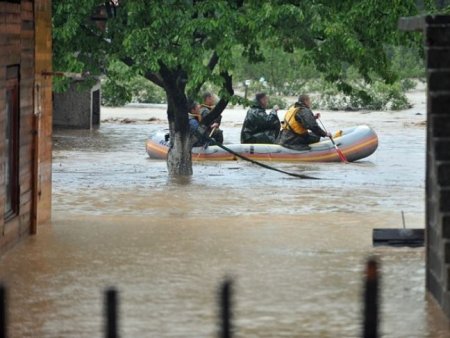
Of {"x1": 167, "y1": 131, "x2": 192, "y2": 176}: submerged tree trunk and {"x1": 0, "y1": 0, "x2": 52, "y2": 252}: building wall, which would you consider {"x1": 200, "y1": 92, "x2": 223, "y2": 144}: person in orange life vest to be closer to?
{"x1": 167, "y1": 131, "x2": 192, "y2": 176}: submerged tree trunk

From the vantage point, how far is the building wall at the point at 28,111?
614 inches

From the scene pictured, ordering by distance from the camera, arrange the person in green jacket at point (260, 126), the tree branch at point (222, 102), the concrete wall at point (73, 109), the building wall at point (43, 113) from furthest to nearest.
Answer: the concrete wall at point (73, 109) → the person in green jacket at point (260, 126) → the tree branch at point (222, 102) → the building wall at point (43, 113)

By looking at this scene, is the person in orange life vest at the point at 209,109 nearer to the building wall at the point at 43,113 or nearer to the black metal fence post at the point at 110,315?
the building wall at the point at 43,113

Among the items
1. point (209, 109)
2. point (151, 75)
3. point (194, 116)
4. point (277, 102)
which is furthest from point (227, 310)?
point (277, 102)

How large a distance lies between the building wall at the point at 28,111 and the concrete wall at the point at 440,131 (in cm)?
548

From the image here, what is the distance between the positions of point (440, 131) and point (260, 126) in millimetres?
21235

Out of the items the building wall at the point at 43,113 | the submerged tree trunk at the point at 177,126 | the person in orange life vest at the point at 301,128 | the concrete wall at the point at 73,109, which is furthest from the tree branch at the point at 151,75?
the concrete wall at the point at 73,109

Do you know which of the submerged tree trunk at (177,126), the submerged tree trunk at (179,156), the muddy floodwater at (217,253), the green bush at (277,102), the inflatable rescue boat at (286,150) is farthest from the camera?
the green bush at (277,102)

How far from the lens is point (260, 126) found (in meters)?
32.8

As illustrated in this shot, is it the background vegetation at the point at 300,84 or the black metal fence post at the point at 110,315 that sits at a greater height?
the black metal fence post at the point at 110,315

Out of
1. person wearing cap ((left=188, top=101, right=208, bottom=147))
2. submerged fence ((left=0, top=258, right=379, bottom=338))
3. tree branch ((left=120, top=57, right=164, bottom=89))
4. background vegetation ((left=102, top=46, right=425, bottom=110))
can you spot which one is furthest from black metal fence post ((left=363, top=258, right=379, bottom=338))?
background vegetation ((left=102, top=46, right=425, bottom=110))

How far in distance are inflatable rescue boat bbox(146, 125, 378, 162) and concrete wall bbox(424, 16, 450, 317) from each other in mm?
19770

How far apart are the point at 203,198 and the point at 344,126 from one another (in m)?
18.9

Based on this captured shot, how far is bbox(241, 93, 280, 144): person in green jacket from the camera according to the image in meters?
32.5
